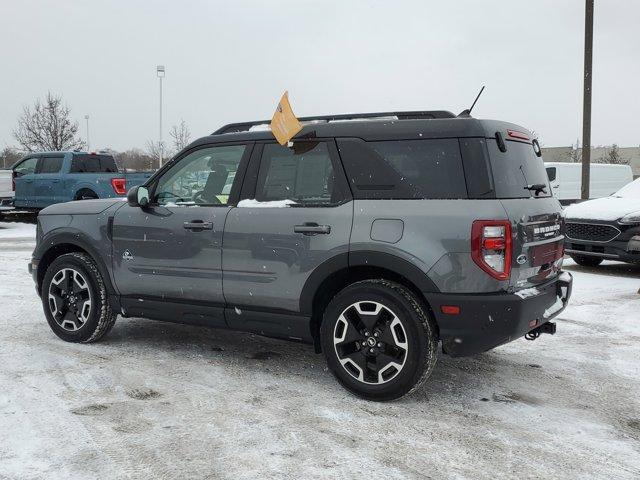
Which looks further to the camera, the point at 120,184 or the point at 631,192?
the point at 120,184

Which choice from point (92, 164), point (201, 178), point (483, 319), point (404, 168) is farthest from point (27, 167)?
point (483, 319)

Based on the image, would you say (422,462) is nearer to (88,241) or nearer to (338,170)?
Answer: (338,170)

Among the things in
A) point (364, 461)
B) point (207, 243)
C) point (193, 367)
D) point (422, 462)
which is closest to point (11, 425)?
point (193, 367)

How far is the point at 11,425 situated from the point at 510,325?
9.73 ft

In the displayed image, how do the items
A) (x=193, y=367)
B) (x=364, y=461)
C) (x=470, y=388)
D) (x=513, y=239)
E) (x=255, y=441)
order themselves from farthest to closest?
(x=193, y=367) < (x=470, y=388) < (x=513, y=239) < (x=255, y=441) < (x=364, y=461)

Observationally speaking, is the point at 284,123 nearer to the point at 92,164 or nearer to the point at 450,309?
the point at 450,309

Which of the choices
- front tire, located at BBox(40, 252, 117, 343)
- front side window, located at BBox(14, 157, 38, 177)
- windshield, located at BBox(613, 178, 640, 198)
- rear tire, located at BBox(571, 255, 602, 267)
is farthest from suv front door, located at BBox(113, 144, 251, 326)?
front side window, located at BBox(14, 157, 38, 177)

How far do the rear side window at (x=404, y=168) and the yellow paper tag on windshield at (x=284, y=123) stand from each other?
0.37 meters

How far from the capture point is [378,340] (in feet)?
12.8

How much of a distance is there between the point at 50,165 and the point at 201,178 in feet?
43.6

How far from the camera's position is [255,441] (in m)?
3.34

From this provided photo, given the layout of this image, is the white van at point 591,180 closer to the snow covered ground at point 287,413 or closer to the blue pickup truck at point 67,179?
the blue pickup truck at point 67,179

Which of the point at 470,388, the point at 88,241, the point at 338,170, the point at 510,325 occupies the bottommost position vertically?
the point at 470,388

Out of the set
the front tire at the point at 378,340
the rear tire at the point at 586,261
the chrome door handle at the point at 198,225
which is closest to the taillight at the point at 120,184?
the rear tire at the point at 586,261
